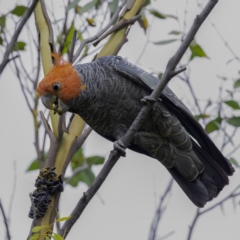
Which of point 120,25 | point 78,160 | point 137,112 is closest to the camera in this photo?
point 137,112

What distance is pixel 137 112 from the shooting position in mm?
3154

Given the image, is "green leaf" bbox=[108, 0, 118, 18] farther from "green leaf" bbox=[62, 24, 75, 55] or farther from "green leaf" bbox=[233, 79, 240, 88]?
"green leaf" bbox=[233, 79, 240, 88]

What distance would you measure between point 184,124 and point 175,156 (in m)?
0.23

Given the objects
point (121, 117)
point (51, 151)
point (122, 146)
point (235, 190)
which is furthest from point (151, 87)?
point (235, 190)

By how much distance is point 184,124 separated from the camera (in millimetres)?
3348

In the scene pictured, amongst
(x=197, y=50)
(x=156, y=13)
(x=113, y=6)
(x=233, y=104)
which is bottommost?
(x=233, y=104)

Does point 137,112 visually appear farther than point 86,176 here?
No

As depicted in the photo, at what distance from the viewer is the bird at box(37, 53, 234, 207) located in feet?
9.70

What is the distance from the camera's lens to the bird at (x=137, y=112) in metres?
2.96

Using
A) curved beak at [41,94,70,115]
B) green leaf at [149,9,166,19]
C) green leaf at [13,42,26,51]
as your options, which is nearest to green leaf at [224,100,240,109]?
green leaf at [149,9,166,19]

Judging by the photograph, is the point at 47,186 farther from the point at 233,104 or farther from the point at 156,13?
the point at 156,13

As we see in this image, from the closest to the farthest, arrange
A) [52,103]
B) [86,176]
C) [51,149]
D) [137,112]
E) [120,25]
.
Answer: [51,149] → [52,103] → [137,112] → [120,25] → [86,176]

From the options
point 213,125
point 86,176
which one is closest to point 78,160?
point 86,176

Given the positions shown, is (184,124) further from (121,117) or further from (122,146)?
(122,146)
